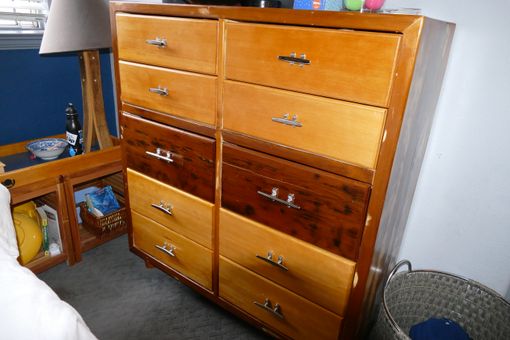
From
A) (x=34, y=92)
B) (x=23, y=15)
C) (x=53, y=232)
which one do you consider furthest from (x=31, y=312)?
(x=23, y=15)

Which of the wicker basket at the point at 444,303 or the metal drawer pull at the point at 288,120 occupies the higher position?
the metal drawer pull at the point at 288,120

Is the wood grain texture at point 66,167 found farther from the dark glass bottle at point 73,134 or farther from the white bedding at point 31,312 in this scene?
the white bedding at point 31,312

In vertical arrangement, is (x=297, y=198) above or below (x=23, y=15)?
below

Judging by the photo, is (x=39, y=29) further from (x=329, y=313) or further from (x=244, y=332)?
(x=329, y=313)

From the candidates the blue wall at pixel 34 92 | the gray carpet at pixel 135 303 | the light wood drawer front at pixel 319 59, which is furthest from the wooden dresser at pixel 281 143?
the blue wall at pixel 34 92

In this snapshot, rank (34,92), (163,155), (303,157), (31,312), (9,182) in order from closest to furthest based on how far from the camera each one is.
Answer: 1. (31,312)
2. (303,157)
3. (163,155)
4. (9,182)
5. (34,92)

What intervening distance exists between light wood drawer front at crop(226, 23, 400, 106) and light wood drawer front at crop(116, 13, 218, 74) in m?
0.08

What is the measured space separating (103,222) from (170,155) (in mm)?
822

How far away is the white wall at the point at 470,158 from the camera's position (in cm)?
105

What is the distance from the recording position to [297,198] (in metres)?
1.00

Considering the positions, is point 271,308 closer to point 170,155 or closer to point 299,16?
point 170,155

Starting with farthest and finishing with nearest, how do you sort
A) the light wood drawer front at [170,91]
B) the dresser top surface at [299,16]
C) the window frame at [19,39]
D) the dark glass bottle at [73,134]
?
the dark glass bottle at [73,134] → the window frame at [19,39] → the light wood drawer front at [170,91] → the dresser top surface at [299,16]

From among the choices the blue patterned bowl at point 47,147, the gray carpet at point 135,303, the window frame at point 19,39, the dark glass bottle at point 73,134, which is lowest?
the gray carpet at point 135,303

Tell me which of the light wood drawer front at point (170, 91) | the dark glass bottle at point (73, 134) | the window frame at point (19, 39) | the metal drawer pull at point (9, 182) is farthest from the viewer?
the dark glass bottle at point (73, 134)
